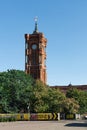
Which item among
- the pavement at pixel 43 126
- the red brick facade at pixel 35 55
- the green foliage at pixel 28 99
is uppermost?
the red brick facade at pixel 35 55

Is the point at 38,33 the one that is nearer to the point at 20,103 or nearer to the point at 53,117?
the point at 20,103

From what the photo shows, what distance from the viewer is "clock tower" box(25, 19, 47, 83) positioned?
478 ft

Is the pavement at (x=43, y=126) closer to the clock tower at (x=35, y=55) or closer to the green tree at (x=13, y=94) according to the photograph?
the green tree at (x=13, y=94)

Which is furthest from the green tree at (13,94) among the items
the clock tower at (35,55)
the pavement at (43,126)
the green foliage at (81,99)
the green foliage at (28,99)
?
the clock tower at (35,55)

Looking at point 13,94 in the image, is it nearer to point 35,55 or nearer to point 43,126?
point 43,126

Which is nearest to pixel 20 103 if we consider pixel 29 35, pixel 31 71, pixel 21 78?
pixel 21 78

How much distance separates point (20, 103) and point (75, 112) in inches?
551

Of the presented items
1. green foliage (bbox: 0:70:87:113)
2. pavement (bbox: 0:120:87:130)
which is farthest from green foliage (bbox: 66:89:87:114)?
pavement (bbox: 0:120:87:130)

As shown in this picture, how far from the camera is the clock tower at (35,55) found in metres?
146

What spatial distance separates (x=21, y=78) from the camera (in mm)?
103062

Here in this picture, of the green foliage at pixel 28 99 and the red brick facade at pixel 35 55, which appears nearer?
the green foliage at pixel 28 99

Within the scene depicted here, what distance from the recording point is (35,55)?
5822 inches

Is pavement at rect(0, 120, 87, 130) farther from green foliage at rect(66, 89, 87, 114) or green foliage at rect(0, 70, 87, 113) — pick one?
green foliage at rect(66, 89, 87, 114)

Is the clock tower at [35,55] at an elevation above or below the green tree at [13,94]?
above
